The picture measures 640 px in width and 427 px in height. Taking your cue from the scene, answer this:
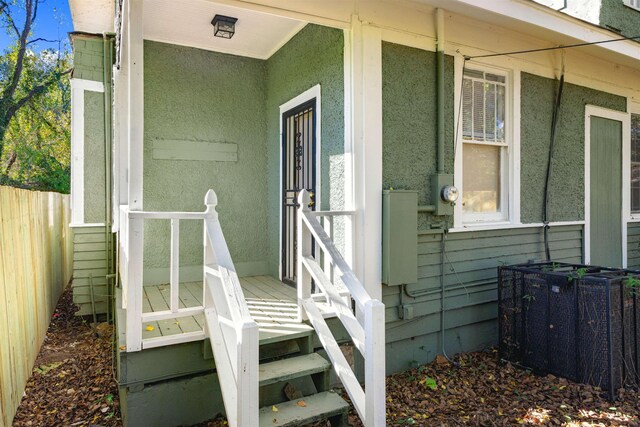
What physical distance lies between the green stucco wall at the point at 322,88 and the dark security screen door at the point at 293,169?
6.1 inches

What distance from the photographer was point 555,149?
4660mm

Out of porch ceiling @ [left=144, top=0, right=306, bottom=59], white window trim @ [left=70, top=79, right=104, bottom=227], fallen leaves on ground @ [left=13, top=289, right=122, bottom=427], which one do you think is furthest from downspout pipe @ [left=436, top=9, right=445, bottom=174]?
white window trim @ [left=70, top=79, right=104, bottom=227]

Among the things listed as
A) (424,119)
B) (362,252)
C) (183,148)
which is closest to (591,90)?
(424,119)

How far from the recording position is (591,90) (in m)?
5.02

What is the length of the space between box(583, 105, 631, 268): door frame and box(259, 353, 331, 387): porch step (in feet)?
12.9

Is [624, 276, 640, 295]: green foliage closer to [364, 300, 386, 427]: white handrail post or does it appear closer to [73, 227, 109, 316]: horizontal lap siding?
[364, 300, 386, 427]: white handrail post

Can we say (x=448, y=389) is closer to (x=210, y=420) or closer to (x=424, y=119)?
(x=210, y=420)

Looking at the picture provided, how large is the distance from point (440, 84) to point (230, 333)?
113 inches

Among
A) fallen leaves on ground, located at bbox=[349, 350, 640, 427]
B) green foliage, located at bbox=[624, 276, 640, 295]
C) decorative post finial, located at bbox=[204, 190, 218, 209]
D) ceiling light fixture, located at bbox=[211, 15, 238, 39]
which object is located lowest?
fallen leaves on ground, located at bbox=[349, 350, 640, 427]

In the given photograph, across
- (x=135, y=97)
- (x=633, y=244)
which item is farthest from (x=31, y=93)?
(x=633, y=244)

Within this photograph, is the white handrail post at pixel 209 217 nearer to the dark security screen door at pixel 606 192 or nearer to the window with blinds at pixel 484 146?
the window with blinds at pixel 484 146

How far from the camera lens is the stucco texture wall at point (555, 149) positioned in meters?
4.44

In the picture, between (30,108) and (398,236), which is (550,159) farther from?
(30,108)

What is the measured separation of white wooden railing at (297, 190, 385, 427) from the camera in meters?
2.42
